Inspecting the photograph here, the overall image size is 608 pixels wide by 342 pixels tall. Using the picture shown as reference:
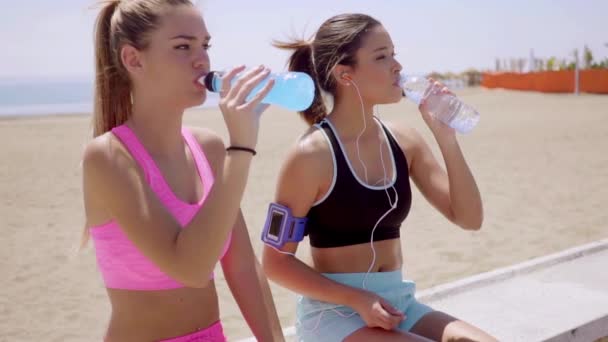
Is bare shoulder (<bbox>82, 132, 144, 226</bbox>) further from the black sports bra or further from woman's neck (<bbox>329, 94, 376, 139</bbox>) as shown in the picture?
woman's neck (<bbox>329, 94, 376, 139</bbox>)

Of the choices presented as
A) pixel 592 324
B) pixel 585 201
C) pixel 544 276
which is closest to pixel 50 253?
pixel 544 276

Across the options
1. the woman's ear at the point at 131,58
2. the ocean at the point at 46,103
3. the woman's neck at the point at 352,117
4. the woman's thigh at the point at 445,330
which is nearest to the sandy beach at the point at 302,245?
the woman's ear at the point at 131,58

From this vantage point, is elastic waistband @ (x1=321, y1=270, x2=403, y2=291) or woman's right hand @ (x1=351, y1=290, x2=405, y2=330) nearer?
woman's right hand @ (x1=351, y1=290, x2=405, y2=330)

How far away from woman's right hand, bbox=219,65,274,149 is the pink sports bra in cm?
24

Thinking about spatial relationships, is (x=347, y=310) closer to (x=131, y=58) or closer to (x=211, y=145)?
(x=211, y=145)

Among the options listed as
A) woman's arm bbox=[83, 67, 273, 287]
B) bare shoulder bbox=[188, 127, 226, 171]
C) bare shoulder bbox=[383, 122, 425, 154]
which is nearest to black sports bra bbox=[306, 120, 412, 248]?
bare shoulder bbox=[383, 122, 425, 154]

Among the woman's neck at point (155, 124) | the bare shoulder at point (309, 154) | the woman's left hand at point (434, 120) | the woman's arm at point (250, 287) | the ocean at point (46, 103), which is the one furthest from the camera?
the ocean at point (46, 103)

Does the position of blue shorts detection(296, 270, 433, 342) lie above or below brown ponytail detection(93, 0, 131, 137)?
below

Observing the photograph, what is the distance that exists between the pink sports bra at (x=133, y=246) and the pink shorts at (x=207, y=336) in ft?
0.54

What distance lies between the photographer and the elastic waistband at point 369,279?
255cm

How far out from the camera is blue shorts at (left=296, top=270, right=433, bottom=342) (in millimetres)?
2482

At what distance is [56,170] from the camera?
40.2 ft

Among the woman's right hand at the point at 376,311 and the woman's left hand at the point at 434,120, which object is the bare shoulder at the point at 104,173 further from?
the woman's left hand at the point at 434,120

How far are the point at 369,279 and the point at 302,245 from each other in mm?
4095
